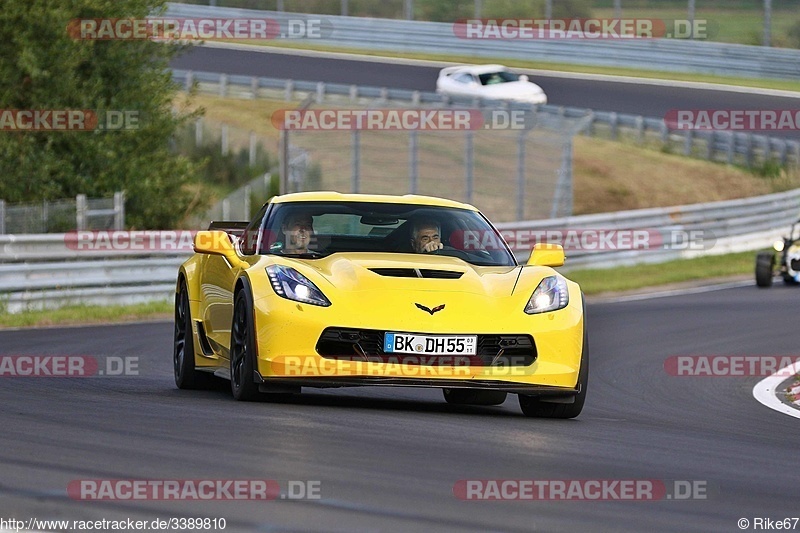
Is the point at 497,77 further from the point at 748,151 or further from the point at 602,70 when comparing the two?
the point at 748,151

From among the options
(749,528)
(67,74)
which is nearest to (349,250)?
(749,528)

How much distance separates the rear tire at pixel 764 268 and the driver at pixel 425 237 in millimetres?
15743

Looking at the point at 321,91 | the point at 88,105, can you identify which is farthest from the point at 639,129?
the point at 88,105

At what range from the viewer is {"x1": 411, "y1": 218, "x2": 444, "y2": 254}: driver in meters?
10.2

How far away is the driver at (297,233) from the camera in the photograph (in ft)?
32.6

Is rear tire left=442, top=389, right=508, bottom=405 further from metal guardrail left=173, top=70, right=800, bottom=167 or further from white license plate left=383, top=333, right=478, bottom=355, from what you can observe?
metal guardrail left=173, top=70, right=800, bottom=167

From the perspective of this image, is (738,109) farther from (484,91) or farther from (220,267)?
(220,267)

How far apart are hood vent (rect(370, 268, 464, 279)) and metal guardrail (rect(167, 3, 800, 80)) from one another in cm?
3747

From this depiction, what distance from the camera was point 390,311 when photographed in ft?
29.5

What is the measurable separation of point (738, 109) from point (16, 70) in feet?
72.3

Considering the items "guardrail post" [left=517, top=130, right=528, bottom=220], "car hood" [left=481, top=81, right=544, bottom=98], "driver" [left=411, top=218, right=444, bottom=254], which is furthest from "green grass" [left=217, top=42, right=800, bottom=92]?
"driver" [left=411, top=218, right=444, bottom=254]

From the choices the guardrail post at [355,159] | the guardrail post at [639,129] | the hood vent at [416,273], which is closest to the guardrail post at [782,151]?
the guardrail post at [639,129]

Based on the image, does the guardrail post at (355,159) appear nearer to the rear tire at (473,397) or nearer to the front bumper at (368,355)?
the rear tire at (473,397)

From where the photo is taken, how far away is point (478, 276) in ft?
31.0
